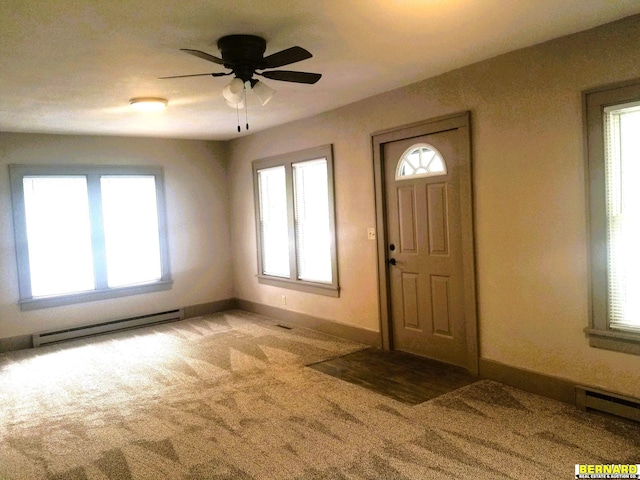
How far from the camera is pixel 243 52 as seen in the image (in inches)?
123

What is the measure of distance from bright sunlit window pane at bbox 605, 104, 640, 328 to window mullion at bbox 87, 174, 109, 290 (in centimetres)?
560

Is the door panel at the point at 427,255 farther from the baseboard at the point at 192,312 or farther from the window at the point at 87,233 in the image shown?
the window at the point at 87,233

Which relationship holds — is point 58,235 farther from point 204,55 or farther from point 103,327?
point 204,55

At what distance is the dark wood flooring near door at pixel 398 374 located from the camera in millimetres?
3861

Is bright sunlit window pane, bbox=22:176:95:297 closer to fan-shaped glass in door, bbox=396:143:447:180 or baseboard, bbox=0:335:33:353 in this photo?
baseboard, bbox=0:335:33:353

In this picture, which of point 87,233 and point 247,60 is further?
point 87,233

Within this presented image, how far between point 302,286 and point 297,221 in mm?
805

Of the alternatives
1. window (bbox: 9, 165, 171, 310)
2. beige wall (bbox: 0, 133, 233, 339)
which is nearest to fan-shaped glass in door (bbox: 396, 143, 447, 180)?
beige wall (bbox: 0, 133, 233, 339)

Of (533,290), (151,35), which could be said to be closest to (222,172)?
(151,35)

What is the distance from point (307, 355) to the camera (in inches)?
194

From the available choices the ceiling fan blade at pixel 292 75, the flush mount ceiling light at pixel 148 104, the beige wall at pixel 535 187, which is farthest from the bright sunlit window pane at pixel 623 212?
the flush mount ceiling light at pixel 148 104

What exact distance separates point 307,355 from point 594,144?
10.2 feet

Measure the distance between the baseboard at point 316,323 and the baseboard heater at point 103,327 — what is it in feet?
3.42

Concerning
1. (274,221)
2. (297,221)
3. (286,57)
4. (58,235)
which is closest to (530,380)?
(286,57)
